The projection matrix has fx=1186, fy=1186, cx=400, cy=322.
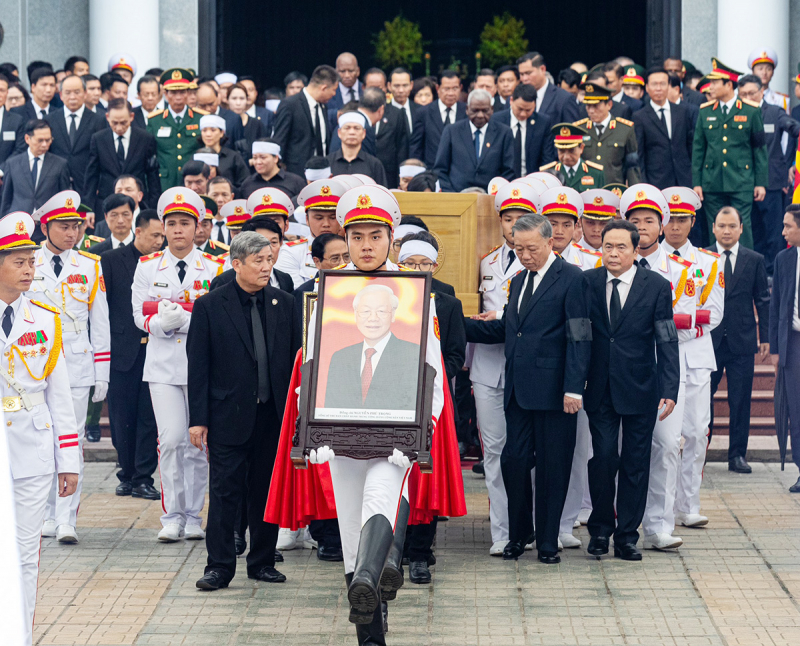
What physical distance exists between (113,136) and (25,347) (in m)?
7.05

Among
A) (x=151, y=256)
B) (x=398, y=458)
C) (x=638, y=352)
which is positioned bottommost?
(x=398, y=458)

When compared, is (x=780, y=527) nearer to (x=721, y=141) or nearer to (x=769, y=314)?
(x=769, y=314)

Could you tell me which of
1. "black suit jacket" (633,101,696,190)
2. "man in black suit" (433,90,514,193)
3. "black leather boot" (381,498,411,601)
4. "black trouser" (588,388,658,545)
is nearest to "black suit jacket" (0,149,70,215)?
"man in black suit" (433,90,514,193)

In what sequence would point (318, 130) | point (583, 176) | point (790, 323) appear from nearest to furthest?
point (790, 323) → point (583, 176) → point (318, 130)

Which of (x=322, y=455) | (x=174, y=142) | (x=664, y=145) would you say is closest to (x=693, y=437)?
(x=322, y=455)

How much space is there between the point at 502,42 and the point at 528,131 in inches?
414

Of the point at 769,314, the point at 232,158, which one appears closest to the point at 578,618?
the point at 769,314

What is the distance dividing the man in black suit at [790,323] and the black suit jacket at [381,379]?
489cm

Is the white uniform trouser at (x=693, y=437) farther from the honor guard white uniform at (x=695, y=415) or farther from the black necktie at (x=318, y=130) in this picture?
the black necktie at (x=318, y=130)

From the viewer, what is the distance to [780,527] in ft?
25.5

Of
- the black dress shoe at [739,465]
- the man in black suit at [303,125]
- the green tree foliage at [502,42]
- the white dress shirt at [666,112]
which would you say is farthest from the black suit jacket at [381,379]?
the green tree foliage at [502,42]

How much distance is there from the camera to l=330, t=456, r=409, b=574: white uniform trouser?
5.10m

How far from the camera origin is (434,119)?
12891mm

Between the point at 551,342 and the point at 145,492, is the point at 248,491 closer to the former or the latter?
the point at 551,342
